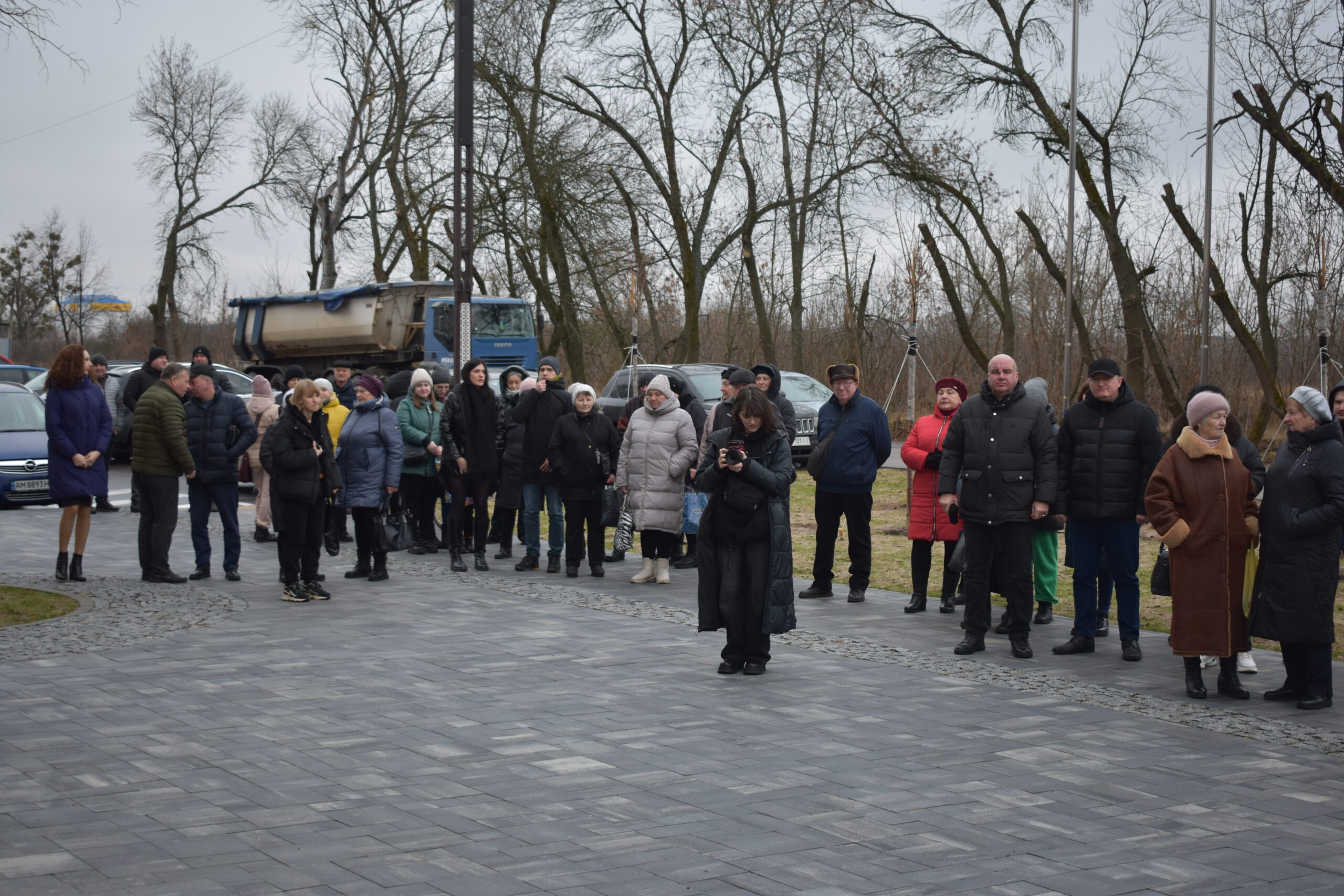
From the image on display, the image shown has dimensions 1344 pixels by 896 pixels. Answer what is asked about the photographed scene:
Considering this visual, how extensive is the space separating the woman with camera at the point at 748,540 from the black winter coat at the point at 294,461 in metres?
4.17

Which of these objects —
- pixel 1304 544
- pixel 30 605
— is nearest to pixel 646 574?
pixel 30 605

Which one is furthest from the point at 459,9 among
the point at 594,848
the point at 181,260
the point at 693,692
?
the point at 181,260

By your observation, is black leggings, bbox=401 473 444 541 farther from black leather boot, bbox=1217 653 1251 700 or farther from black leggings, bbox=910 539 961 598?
black leather boot, bbox=1217 653 1251 700

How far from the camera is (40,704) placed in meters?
7.19

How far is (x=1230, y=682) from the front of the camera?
7.62 m

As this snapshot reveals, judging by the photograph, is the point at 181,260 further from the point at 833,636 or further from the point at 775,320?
the point at 833,636

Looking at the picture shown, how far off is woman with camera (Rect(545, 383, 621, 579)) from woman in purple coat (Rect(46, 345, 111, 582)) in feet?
12.8

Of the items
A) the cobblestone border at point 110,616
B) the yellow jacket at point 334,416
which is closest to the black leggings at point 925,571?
the cobblestone border at point 110,616

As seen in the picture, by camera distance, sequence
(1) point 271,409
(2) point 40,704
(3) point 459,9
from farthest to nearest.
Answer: (3) point 459,9
(1) point 271,409
(2) point 40,704

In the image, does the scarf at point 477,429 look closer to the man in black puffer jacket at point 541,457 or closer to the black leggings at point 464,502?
the black leggings at point 464,502

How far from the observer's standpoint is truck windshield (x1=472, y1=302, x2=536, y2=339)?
34.8m

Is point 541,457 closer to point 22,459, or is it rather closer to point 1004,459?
point 1004,459

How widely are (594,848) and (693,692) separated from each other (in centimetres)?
274

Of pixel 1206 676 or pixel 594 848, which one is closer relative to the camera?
pixel 594 848
